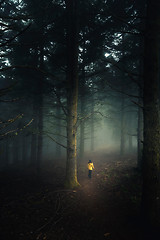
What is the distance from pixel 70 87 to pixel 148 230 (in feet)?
24.3

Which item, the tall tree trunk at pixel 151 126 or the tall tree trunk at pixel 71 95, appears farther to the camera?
the tall tree trunk at pixel 71 95

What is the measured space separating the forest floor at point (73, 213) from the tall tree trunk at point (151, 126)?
0.82 meters

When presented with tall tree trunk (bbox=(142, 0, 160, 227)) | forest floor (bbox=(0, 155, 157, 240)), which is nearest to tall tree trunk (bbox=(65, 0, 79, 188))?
forest floor (bbox=(0, 155, 157, 240))

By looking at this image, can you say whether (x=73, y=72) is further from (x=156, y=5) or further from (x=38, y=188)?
(x=38, y=188)

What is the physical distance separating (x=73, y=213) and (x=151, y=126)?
4645 millimetres

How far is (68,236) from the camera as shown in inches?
189

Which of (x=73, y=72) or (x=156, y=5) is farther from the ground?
(x=156, y=5)

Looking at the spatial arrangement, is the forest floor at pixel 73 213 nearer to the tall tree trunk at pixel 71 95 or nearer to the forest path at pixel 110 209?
the forest path at pixel 110 209

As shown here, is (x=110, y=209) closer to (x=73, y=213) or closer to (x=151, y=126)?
(x=73, y=213)

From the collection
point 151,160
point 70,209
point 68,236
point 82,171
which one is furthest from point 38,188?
point 151,160

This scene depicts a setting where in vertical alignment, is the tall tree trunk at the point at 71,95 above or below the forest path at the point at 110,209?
above

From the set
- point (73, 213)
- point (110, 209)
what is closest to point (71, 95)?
point (73, 213)

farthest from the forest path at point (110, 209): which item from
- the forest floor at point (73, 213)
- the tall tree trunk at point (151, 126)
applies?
→ the tall tree trunk at point (151, 126)

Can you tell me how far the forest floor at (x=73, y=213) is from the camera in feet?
15.7
